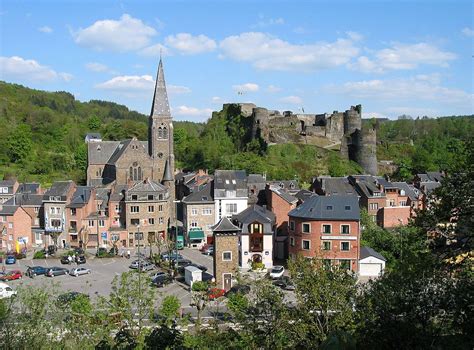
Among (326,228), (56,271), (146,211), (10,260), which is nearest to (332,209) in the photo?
(326,228)

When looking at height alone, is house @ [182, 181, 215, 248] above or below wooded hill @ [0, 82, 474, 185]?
below

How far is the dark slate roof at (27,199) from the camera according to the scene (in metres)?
48.0

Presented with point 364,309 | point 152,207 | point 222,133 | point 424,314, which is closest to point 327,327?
point 364,309

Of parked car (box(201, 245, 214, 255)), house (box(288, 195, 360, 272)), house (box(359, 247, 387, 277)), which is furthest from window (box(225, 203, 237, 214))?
house (box(359, 247, 387, 277))

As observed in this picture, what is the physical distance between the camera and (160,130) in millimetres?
55750

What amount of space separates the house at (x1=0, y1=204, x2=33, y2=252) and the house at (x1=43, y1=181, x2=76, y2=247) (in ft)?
6.76

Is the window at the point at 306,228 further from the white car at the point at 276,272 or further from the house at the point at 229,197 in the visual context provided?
the house at the point at 229,197

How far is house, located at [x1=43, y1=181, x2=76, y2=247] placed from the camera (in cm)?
4619

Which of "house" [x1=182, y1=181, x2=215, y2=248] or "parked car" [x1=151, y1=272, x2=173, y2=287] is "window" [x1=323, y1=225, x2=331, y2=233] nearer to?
"parked car" [x1=151, y1=272, x2=173, y2=287]

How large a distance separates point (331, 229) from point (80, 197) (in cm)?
2390

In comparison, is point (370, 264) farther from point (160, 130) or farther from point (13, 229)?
point (13, 229)

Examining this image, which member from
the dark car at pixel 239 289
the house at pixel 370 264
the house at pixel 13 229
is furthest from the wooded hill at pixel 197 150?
the dark car at pixel 239 289

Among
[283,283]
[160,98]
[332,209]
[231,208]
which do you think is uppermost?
[160,98]

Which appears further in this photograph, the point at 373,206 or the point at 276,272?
the point at 373,206
